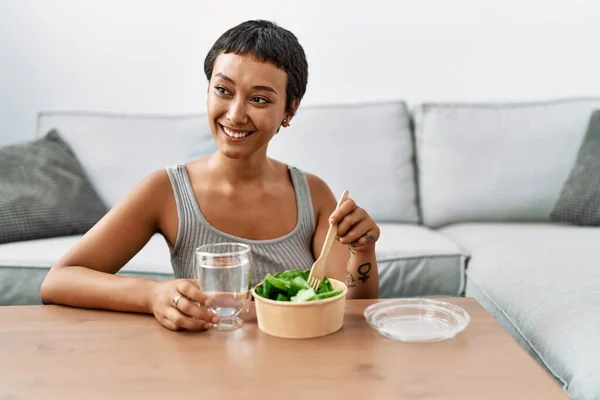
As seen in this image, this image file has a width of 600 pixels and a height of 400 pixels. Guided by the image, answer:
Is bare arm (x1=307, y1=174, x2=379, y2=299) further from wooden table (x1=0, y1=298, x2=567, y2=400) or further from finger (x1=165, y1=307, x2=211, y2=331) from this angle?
finger (x1=165, y1=307, x2=211, y2=331)

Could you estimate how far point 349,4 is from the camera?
2807 mm

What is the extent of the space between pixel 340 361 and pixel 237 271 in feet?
0.63

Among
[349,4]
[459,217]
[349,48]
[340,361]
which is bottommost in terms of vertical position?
[459,217]

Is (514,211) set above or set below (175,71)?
below

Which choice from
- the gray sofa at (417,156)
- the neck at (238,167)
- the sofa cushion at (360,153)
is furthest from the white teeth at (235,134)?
the sofa cushion at (360,153)

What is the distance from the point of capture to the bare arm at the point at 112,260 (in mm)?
1033

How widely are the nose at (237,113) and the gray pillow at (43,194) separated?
126cm

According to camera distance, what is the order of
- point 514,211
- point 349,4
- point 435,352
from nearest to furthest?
point 435,352 < point 514,211 < point 349,4

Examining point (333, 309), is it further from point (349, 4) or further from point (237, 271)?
point (349, 4)

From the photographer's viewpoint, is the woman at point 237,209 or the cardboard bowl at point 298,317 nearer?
the cardboard bowl at point 298,317

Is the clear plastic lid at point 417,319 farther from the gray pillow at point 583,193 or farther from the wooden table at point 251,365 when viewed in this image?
the gray pillow at point 583,193

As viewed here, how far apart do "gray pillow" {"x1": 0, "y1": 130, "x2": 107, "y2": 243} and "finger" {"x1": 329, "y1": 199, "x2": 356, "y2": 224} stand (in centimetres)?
148

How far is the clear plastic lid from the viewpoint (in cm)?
90

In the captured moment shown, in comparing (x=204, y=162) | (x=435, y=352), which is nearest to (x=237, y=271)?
(x=435, y=352)
